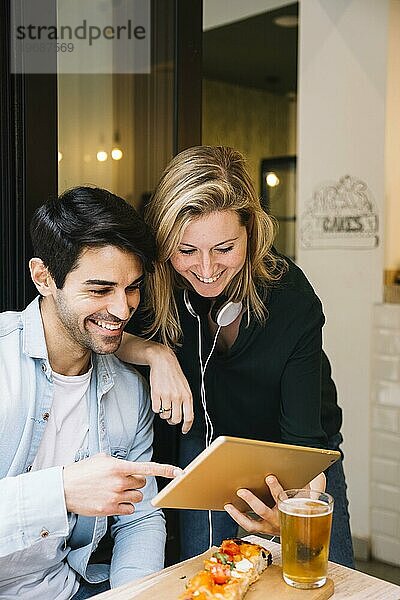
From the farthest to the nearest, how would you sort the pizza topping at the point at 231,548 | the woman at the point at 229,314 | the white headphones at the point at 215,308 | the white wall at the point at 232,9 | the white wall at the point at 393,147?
the white wall at the point at 232,9 → the white wall at the point at 393,147 → the white headphones at the point at 215,308 → the woman at the point at 229,314 → the pizza topping at the point at 231,548

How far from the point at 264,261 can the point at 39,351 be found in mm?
565

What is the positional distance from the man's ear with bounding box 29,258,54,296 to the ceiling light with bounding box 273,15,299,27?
3.76 meters

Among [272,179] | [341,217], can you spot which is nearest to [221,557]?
[341,217]

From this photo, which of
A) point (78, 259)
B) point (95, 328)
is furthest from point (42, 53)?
point (95, 328)

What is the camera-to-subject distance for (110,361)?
1749mm

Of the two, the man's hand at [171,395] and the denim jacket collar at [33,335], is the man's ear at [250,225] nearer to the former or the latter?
the man's hand at [171,395]

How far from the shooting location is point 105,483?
1.36m

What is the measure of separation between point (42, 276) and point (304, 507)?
0.68 metres

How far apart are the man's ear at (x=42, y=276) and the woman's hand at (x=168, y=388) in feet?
0.89

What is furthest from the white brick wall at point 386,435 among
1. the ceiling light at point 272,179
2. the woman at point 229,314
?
the ceiling light at point 272,179

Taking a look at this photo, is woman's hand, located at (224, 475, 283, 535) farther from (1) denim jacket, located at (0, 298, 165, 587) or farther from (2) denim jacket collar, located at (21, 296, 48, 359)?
(2) denim jacket collar, located at (21, 296, 48, 359)

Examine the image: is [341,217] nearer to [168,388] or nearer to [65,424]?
[168,388]

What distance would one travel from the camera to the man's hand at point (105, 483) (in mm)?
1347

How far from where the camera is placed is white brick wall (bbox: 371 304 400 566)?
3389mm
